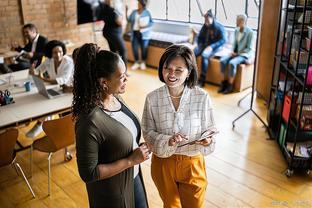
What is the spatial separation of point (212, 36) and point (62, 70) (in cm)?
289

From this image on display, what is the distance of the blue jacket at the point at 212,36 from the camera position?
5516 mm

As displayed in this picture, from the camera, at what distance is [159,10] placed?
23.0 ft

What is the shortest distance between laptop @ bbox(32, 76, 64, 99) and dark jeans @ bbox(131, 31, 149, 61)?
352 centimetres

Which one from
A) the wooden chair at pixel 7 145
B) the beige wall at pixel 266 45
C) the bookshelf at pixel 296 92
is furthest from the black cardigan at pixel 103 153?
the beige wall at pixel 266 45

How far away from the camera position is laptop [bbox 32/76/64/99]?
320 cm

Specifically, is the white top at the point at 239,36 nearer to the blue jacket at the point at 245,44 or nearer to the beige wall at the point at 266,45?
the blue jacket at the point at 245,44

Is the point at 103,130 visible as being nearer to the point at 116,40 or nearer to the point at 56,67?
the point at 56,67

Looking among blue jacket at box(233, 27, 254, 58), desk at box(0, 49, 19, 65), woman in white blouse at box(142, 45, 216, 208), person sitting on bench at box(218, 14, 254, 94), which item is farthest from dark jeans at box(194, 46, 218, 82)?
woman in white blouse at box(142, 45, 216, 208)

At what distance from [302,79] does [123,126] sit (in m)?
2.05

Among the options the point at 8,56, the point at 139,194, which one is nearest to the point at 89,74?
the point at 139,194

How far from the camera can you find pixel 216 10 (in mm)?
5277

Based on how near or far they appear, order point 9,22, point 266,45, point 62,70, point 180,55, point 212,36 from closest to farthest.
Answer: point 180,55 → point 62,70 → point 266,45 → point 212,36 → point 9,22

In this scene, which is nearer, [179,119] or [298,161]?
[179,119]

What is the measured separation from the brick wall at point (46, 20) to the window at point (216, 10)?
66.5 inches
